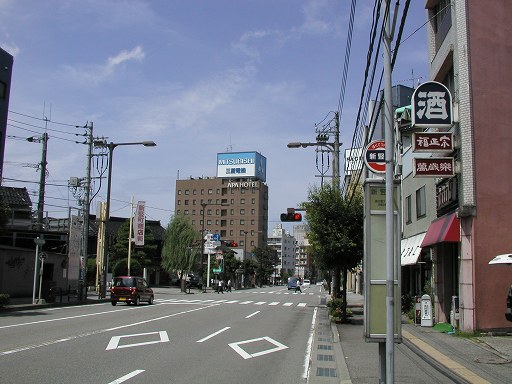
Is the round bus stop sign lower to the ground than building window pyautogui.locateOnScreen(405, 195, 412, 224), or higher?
lower

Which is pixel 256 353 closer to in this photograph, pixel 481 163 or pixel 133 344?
pixel 133 344

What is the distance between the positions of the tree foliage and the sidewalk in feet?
173

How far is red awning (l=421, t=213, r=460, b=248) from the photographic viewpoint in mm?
16569

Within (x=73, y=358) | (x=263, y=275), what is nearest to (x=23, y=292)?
(x=73, y=358)

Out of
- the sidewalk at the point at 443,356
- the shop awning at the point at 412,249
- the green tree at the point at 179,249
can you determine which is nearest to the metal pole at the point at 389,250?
the sidewalk at the point at 443,356

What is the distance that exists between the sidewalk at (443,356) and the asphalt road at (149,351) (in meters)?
1.15

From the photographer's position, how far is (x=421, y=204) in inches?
949

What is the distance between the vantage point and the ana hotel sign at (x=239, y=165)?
13838 centimetres

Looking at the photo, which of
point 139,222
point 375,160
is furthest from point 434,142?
point 139,222

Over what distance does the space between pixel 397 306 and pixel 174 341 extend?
28.9 ft

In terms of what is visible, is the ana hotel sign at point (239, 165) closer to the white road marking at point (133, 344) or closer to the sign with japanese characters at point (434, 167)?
the sign with japanese characters at point (434, 167)

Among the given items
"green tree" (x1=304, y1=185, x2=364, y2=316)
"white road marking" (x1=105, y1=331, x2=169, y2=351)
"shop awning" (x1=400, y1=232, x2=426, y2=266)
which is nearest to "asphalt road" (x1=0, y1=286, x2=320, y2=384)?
"white road marking" (x1=105, y1=331, x2=169, y2=351)

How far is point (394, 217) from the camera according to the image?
722 cm

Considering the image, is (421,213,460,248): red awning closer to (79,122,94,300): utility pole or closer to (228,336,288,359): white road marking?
(228,336,288,359): white road marking
